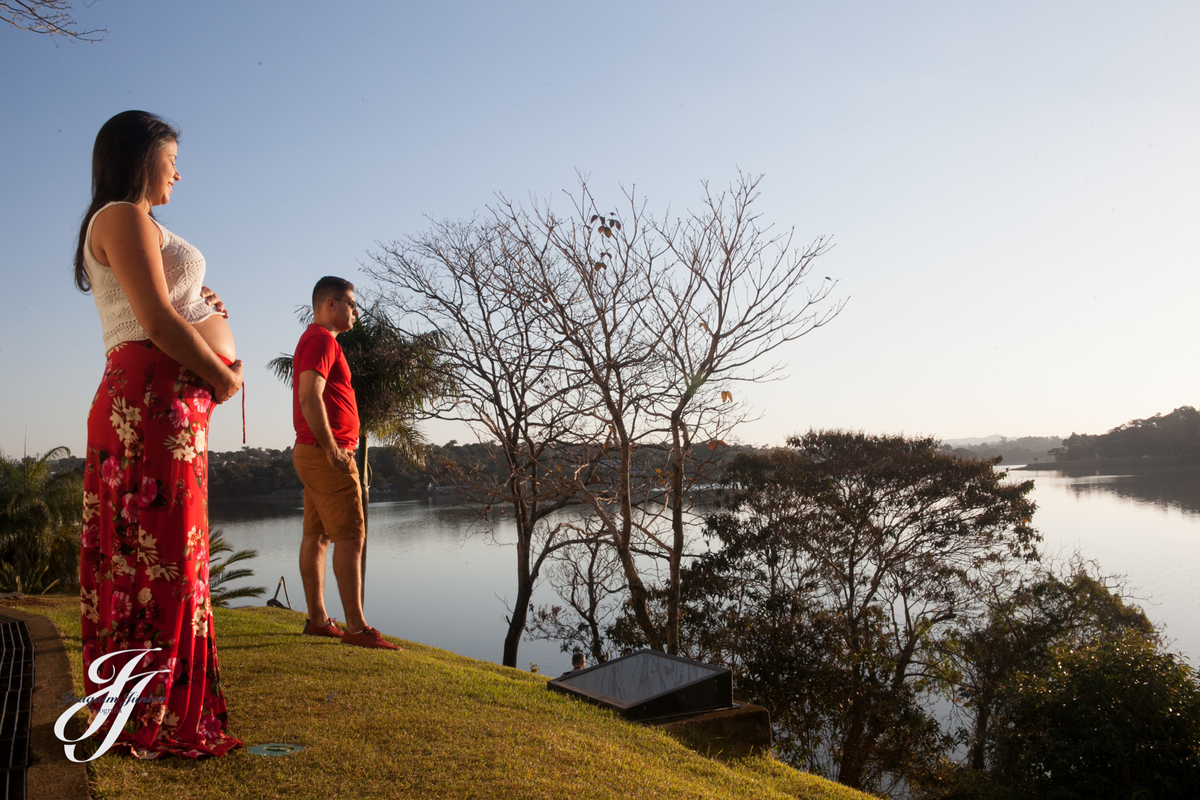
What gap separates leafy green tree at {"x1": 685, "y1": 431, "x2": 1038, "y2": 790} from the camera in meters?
15.8

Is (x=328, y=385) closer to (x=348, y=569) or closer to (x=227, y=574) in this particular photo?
(x=348, y=569)

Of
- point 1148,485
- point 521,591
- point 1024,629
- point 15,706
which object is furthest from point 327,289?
point 1148,485

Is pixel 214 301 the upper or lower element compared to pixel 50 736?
upper

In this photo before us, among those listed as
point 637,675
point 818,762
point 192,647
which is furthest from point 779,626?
point 192,647

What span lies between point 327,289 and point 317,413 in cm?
82

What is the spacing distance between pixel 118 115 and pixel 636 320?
24.8ft

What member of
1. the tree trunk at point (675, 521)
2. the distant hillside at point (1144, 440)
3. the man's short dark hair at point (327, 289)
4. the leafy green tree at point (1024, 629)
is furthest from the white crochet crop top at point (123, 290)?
the distant hillside at point (1144, 440)

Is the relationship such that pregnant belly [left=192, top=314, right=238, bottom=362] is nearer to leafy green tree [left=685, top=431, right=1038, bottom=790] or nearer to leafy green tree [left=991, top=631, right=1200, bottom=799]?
leafy green tree [left=991, top=631, right=1200, bottom=799]

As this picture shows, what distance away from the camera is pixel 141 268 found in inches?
85.8

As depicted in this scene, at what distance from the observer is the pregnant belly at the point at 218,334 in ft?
8.05

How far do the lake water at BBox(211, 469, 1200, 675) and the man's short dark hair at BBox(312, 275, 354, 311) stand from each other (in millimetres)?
12818

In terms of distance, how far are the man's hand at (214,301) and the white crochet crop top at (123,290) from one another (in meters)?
0.14

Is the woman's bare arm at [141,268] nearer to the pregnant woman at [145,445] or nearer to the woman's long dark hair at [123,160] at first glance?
the pregnant woman at [145,445]

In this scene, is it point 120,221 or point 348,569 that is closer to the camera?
point 120,221
